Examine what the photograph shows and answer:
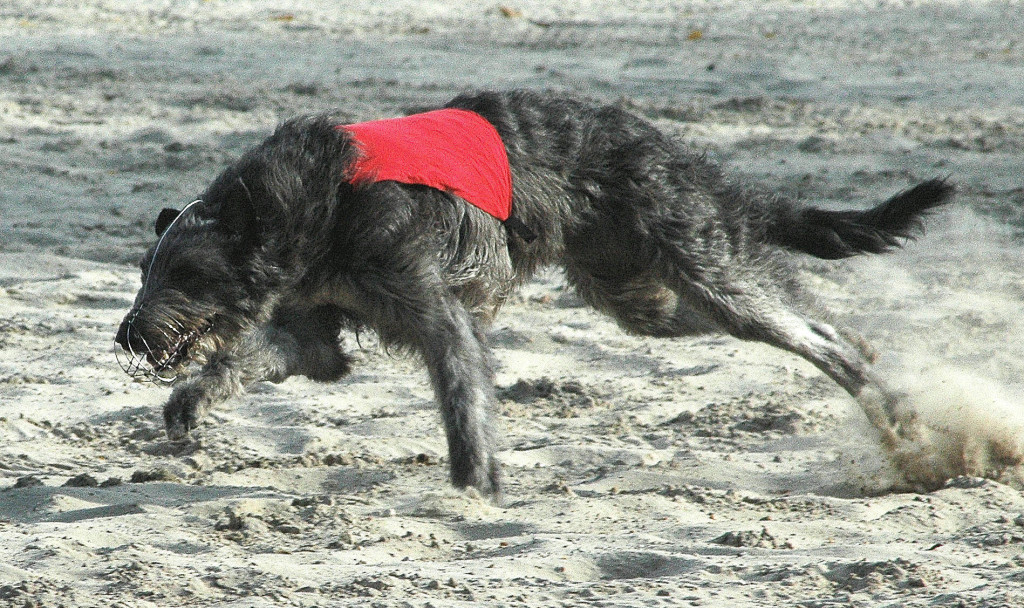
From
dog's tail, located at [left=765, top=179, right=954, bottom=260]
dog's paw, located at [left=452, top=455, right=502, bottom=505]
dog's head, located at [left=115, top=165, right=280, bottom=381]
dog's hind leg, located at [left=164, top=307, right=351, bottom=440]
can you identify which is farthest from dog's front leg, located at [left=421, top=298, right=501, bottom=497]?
dog's tail, located at [left=765, top=179, right=954, bottom=260]

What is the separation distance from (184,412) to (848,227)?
117 inches

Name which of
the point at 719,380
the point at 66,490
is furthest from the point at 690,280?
the point at 66,490

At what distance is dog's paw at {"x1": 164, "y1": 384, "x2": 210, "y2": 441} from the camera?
4.97 m

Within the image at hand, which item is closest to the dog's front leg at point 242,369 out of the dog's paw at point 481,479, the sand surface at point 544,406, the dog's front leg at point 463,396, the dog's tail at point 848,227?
the sand surface at point 544,406

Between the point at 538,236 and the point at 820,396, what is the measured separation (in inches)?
62.6

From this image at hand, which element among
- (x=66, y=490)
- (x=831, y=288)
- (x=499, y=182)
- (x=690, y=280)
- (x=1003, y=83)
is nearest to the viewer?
(x=66, y=490)

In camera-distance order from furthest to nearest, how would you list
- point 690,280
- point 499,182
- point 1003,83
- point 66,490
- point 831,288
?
point 1003,83, point 831,288, point 690,280, point 499,182, point 66,490

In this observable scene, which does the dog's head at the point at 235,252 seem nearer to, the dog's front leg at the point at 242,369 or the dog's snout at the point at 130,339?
the dog's snout at the point at 130,339

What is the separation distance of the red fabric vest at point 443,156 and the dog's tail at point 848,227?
144cm

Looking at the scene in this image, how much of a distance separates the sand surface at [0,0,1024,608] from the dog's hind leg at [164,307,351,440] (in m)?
0.21

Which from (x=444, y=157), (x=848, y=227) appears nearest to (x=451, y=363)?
(x=444, y=157)

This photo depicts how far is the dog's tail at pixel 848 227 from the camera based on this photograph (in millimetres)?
5762

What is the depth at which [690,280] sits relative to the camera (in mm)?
5398

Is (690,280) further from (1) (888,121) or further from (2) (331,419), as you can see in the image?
(1) (888,121)
